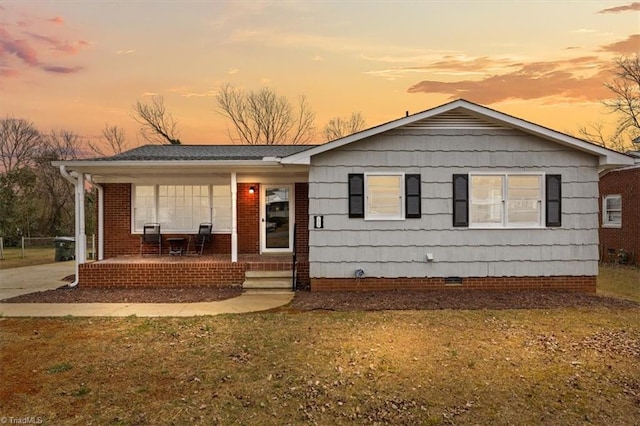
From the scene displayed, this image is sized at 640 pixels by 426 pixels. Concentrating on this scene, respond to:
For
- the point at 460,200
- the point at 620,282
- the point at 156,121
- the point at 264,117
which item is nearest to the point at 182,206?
the point at 460,200

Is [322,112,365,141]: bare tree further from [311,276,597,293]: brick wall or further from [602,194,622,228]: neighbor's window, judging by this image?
[311,276,597,293]: brick wall

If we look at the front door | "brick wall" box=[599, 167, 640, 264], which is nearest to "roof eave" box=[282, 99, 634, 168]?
the front door

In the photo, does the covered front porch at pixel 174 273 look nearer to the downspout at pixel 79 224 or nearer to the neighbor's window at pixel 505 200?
the downspout at pixel 79 224

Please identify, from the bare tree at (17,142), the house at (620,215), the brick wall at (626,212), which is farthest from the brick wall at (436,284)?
the bare tree at (17,142)

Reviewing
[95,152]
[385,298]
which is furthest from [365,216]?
[95,152]

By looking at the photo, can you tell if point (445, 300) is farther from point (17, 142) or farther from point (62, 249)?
point (17, 142)

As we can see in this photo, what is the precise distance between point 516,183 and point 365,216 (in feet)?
10.5

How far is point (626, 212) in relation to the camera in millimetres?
16516

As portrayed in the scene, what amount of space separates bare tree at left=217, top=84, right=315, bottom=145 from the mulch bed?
22.1 metres

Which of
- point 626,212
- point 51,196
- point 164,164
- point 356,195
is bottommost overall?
point 626,212

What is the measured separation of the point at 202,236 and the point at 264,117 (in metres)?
20.1

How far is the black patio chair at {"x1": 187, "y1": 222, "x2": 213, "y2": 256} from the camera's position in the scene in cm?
A: 1169

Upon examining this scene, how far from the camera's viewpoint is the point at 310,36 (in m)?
13.7

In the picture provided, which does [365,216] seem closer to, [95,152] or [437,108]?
[437,108]
